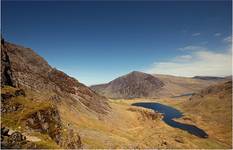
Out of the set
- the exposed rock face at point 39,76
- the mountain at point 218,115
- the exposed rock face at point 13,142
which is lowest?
the mountain at point 218,115

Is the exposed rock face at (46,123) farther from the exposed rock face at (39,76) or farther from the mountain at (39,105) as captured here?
the exposed rock face at (39,76)

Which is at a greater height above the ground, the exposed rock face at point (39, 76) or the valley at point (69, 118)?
the exposed rock face at point (39, 76)

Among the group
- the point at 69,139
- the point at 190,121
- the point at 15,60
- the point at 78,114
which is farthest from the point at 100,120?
the point at 190,121

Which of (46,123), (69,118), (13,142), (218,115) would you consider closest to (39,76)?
(69,118)

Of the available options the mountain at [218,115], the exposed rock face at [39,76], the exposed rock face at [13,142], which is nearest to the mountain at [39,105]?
the exposed rock face at [39,76]

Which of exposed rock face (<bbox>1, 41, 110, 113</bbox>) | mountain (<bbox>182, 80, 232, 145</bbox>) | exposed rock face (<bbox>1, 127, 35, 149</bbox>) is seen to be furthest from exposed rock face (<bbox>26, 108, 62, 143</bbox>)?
mountain (<bbox>182, 80, 232, 145</bbox>)

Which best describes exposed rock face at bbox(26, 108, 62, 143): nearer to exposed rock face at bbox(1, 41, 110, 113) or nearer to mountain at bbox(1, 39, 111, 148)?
mountain at bbox(1, 39, 111, 148)

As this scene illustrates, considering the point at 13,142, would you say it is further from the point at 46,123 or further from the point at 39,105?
the point at 39,105

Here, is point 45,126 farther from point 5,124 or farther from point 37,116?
point 5,124

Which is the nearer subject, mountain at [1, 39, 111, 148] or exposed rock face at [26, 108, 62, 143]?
mountain at [1, 39, 111, 148]
